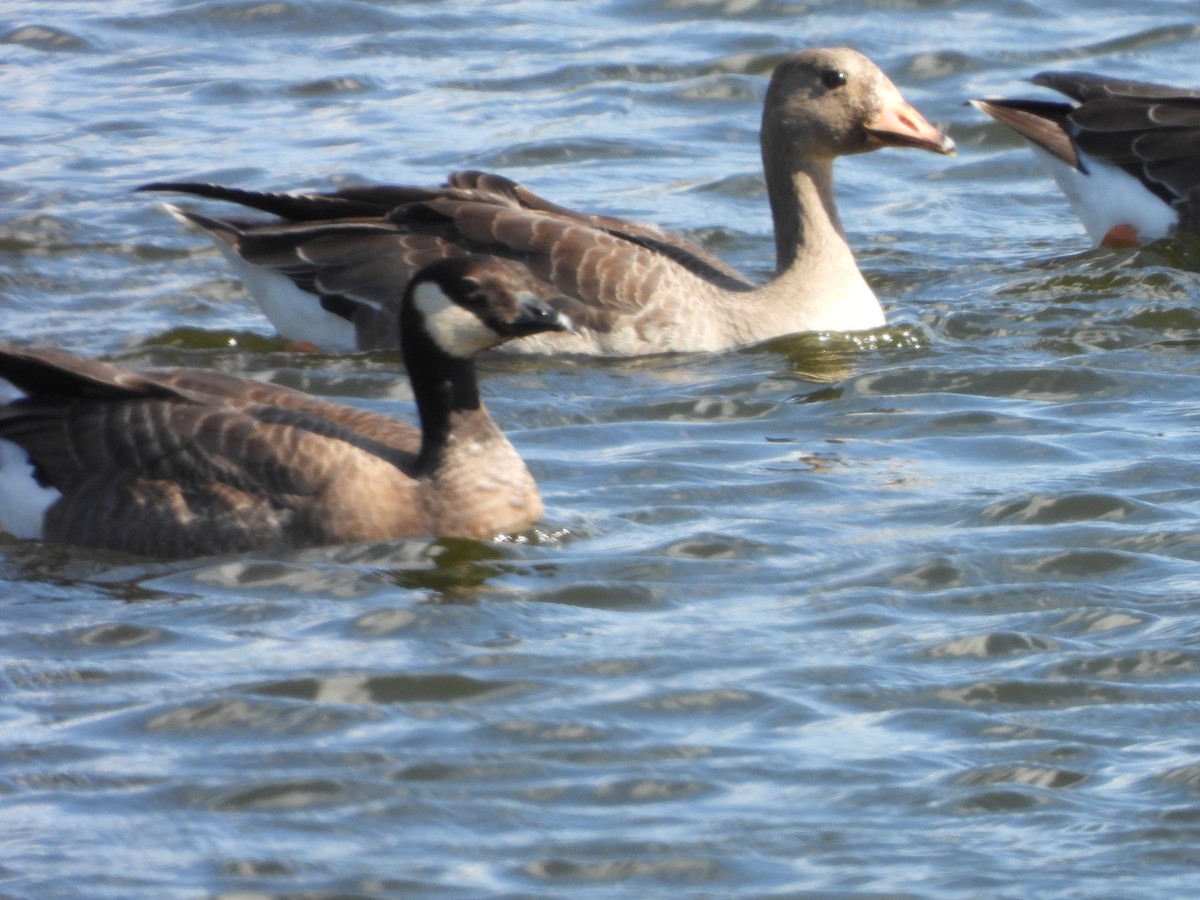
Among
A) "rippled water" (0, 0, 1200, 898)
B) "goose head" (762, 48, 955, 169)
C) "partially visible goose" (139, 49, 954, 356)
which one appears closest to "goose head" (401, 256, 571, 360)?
"rippled water" (0, 0, 1200, 898)

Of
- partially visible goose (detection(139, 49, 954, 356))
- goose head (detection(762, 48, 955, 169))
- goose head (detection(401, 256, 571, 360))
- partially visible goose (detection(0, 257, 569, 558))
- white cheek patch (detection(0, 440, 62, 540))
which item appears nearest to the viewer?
partially visible goose (detection(0, 257, 569, 558))

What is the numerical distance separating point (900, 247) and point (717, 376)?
256cm

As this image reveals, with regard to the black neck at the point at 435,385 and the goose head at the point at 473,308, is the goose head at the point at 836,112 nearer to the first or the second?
the goose head at the point at 473,308

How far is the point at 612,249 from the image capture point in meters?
11.2

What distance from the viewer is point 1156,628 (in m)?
7.38

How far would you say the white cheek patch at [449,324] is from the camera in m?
8.61

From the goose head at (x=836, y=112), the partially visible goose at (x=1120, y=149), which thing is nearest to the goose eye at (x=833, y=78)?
the goose head at (x=836, y=112)

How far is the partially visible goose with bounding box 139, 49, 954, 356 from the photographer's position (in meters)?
11.1

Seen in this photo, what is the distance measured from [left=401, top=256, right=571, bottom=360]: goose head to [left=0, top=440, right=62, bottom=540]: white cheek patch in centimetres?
158

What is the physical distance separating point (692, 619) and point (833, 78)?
4.66 meters

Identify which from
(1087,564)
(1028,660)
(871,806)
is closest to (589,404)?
(1087,564)

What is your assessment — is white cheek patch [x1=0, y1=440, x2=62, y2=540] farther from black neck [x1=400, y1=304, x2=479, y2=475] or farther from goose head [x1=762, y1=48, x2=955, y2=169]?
goose head [x1=762, y1=48, x2=955, y2=169]

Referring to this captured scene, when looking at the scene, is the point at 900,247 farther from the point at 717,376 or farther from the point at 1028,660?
the point at 1028,660

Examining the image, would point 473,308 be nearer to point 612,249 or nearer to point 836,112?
point 612,249
